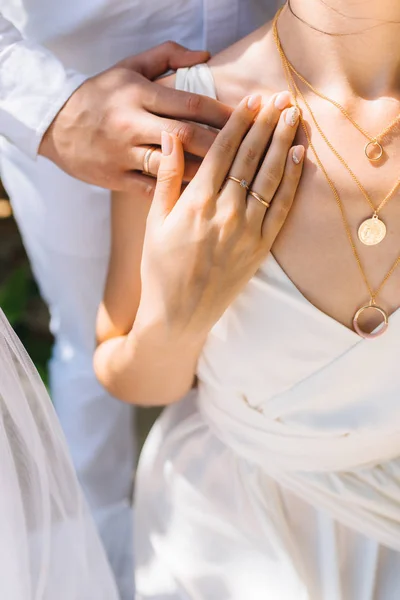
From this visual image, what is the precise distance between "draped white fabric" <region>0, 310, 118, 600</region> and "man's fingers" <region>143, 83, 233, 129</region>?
0.37 metres

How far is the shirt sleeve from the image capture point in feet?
3.90

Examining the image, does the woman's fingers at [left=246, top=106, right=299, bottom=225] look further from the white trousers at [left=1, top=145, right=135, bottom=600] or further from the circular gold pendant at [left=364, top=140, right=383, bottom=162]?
the white trousers at [left=1, top=145, right=135, bottom=600]

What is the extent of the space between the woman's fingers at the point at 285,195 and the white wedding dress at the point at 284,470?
0.05 m

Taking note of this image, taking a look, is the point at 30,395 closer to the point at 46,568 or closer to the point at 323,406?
the point at 46,568

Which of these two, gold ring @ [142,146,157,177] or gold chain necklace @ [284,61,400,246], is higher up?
gold chain necklace @ [284,61,400,246]

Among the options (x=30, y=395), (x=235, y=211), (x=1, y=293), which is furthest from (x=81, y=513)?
(x=1, y=293)

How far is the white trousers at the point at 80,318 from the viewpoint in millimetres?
1491

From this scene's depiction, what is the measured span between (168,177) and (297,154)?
6.9 inches

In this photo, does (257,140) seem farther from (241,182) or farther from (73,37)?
(73,37)

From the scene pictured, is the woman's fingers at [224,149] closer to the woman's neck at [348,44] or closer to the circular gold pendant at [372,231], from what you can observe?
the woman's neck at [348,44]

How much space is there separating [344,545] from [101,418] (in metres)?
0.86

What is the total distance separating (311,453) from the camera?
3.64 feet

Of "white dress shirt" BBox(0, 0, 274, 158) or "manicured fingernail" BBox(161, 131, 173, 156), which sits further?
"white dress shirt" BBox(0, 0, 274, 158)

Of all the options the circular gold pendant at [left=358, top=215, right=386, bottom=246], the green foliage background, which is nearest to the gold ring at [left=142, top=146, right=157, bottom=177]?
the circular gold pendant at [left=358, top=215, right=386, bottom=246]
